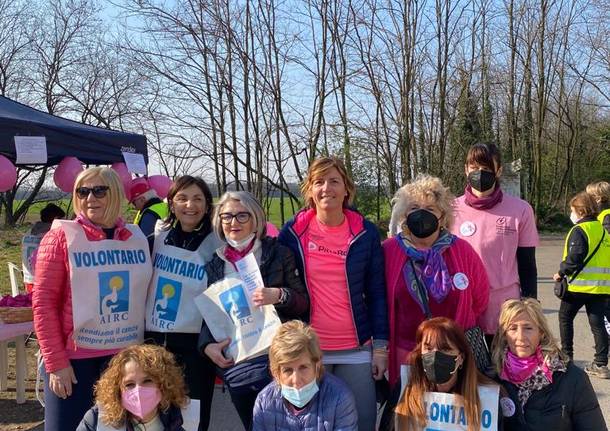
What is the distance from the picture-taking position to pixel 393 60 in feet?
46.3

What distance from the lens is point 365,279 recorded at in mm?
2914

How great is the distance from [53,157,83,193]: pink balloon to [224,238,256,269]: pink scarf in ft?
10.2

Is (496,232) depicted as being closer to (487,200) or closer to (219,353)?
(487,200)

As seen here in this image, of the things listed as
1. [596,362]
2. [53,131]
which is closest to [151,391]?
[53,131]

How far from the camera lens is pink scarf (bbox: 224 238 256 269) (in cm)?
290

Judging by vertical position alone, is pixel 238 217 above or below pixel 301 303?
above

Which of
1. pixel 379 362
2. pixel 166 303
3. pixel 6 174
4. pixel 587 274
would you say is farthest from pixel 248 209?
pixel 587 274

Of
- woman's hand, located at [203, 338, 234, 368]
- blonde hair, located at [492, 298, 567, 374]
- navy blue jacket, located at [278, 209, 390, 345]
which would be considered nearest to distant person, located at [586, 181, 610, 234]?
blonde hair, located at [492, 298, 567, 374]

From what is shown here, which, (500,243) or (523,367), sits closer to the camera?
(523,367)

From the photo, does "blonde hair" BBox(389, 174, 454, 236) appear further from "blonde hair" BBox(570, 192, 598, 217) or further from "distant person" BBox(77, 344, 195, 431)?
"blonde hair" BBox(570, 192, 598, 217)

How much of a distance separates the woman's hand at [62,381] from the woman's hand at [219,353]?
0.66 meters

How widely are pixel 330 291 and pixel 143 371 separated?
0.96m

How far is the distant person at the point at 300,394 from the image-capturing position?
8.70 ft

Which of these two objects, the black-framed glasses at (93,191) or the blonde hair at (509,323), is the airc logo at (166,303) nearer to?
the black-framed glasses at (93,191)
